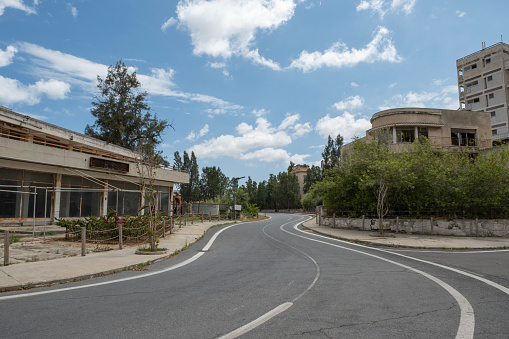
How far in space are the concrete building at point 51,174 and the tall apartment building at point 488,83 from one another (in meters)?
62.5

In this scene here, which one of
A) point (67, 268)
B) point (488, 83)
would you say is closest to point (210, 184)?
point (67, 268)

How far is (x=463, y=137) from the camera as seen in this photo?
3700cm

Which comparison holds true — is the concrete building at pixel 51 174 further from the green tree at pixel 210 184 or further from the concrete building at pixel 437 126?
the green tree at pixel 210 184

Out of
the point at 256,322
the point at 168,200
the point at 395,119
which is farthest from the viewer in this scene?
the point at 168,200

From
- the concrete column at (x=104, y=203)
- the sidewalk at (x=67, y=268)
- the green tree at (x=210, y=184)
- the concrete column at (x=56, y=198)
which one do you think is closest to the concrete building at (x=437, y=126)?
the concrete column at (x=104, y=203)

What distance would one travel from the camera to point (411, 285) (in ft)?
24.4

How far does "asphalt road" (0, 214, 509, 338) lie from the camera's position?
177 inches

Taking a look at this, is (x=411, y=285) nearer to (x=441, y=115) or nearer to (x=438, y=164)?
(x=438, y=164)

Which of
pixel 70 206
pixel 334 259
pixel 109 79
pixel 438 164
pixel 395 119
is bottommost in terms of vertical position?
pixel 334 259

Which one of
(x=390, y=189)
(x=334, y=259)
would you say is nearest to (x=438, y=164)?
(x=390, y=189)

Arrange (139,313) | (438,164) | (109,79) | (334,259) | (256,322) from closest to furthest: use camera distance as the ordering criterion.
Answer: (256,322), (139,313), (334,259), (438,164), (109,79)

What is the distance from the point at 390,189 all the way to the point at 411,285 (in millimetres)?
17850

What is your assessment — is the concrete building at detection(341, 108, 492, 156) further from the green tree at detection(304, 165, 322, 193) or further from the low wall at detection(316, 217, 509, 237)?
the green tree at detection(304, 165, 322, 193)

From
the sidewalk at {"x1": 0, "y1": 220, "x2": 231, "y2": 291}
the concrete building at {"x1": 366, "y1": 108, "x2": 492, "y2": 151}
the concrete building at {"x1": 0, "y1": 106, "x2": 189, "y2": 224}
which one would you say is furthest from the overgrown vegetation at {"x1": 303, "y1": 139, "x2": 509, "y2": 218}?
the sidewalk at {"x1": 0, "y1": 220, "x2": 231, "y2": 291}
